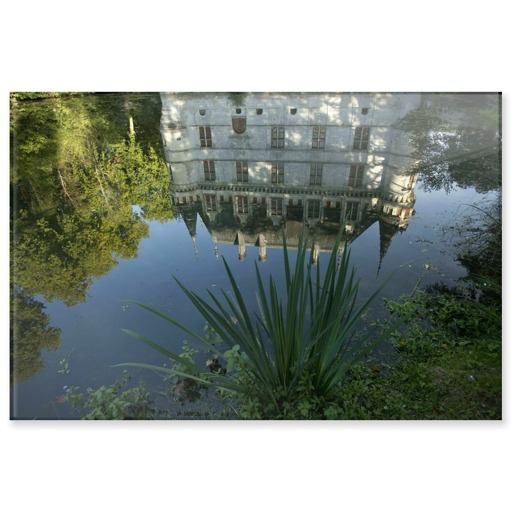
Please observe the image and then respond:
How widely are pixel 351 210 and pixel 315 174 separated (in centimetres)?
33

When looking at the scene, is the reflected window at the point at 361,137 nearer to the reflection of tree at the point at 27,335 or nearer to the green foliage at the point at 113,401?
the green foliage at the point at 113,401

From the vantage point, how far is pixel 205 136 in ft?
7.36

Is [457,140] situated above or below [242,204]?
above

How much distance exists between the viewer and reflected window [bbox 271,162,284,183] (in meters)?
2.22

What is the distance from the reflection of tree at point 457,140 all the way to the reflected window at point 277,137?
78cm

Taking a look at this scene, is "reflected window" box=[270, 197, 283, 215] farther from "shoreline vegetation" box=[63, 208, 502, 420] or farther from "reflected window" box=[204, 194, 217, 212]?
"shoreline vegetation" box=[63, 208, 502, 420]

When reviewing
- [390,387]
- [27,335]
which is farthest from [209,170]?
[390,387]

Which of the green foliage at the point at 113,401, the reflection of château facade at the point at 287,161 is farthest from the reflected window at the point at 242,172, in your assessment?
the green foliage at the point at 113,401

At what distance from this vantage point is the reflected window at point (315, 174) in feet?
7.18

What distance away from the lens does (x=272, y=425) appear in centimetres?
209

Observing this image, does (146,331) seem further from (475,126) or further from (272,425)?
(475,126)

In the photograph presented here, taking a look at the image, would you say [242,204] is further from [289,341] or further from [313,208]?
[289,341]
